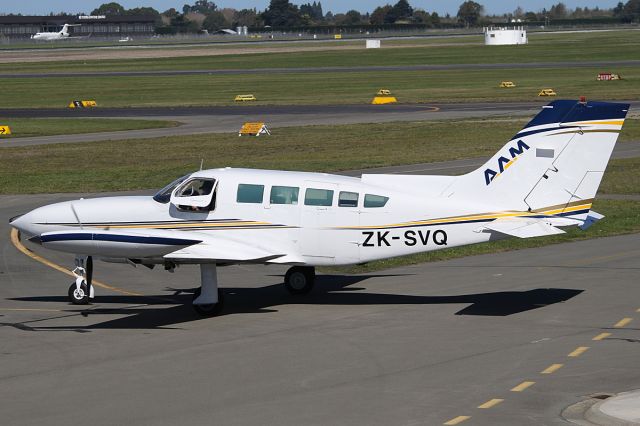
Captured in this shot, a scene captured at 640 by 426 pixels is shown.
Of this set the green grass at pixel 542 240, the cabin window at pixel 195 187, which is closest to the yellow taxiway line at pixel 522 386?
the cabin window at pixel 195 187

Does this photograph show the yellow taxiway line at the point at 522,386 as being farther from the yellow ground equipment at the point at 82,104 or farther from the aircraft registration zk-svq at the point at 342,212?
the yellow ground equipment at the point at 82,104

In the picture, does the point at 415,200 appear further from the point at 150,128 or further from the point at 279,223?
the point at 150,128

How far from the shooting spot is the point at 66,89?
366 ft

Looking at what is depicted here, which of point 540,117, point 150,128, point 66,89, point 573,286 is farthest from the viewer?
point 66,89

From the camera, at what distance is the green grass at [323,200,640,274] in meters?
28.5

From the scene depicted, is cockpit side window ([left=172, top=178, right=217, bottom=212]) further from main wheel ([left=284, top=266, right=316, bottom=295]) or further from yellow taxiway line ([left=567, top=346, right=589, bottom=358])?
yellow taxiway line ([left=567, top=346, right=589, bottom=358])

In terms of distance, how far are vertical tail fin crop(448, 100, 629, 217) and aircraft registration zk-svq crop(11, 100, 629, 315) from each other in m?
0.02

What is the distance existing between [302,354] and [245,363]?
1.09 m

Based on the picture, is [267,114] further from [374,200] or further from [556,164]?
[556,164]

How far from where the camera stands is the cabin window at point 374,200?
22844 millimetres

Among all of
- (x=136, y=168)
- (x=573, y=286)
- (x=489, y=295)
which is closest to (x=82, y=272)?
(x=489, y=295)

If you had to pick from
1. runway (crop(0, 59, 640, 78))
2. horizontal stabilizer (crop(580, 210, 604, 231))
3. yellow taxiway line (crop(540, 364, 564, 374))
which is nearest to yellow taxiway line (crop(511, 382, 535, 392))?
yellow taxiway line (crop(540, 364, 564, 374))

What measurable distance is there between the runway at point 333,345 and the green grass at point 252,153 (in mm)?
17540

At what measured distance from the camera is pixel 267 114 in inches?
3150
